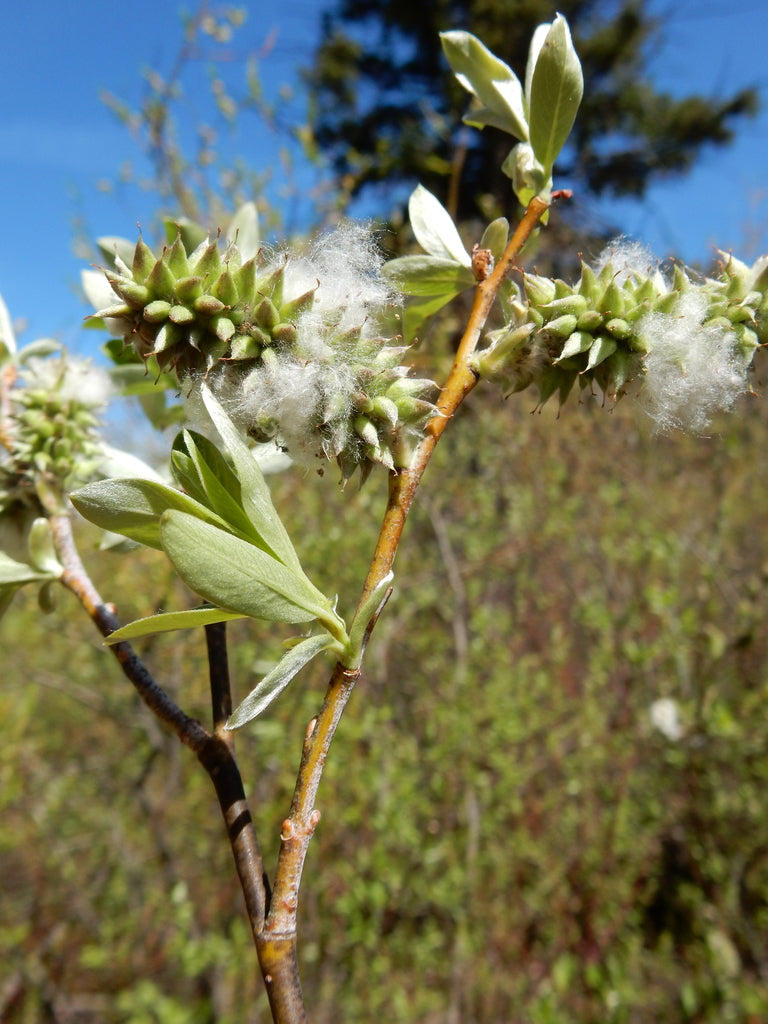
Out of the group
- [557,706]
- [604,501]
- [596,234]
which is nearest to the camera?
[557,706]

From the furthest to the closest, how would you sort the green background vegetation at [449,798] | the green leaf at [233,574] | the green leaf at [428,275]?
1. the green background vegetation at [449,798]
2. the green leaf at [428,275]
3. the green leaf at [233,574]

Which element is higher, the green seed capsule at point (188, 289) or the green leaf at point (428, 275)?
the green leaf at point (428, 275)

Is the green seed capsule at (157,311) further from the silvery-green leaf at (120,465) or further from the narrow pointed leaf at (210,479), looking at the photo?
the silvery-green leaf at (120,465)

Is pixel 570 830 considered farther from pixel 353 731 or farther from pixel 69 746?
pixel 69 746

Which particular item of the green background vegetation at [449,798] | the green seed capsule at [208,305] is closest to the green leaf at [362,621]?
the green seed capsule at [208,305]

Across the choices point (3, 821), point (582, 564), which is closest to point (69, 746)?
point (3, 821)

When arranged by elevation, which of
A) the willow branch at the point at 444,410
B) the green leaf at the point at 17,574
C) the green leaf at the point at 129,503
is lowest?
the green leaf at the point at 17,574

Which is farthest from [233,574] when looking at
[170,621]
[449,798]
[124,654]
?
[449,798]
